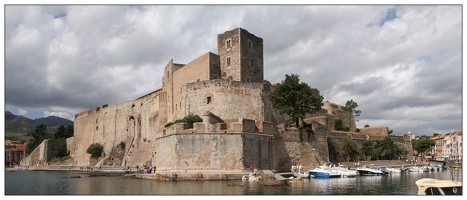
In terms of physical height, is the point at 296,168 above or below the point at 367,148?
below

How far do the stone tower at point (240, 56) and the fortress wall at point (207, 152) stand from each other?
11.3 m

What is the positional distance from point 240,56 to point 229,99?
472cm

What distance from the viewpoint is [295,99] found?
32375 millimetres

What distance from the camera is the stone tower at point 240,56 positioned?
118 feet

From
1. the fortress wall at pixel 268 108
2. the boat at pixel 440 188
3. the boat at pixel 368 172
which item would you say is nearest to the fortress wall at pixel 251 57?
the fortress wall at pixel 268 108

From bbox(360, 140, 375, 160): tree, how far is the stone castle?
3188 mm

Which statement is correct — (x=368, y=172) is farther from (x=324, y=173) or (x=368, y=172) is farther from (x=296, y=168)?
(x=296, y=168)

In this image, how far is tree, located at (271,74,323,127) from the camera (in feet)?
105

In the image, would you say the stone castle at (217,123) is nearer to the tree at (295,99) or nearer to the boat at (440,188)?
the tree at (295,99)

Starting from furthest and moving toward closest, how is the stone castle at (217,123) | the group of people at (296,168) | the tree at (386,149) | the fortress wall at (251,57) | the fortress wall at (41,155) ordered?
the fortress wall at (41,155) → the tree at (386,149) → the fortress wall at (251,57) → the group of people at (296,168) → the stone castle at (217,123)

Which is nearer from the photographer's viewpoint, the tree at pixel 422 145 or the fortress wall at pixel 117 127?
the fortress wall at pixel 117 127

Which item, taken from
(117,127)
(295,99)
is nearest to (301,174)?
(295,99)

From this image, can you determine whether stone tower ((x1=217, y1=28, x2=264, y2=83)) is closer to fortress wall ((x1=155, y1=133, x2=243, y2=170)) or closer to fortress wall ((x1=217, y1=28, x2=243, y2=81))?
fortress wall ((x1=217, y1=28, x2=243, y2=81))
